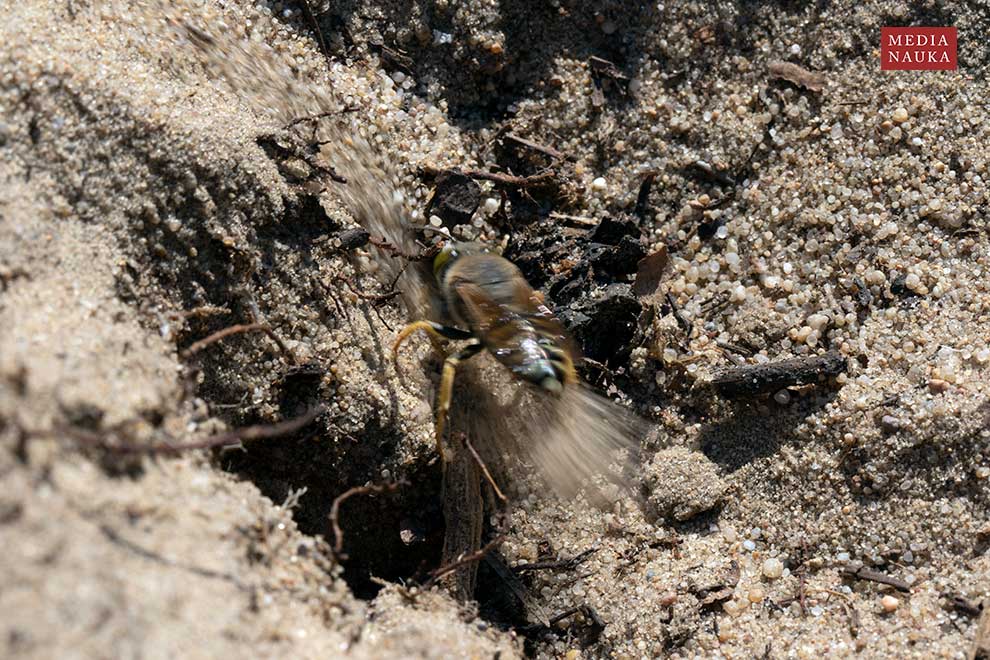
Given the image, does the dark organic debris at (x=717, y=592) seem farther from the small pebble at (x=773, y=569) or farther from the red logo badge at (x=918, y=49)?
the red logo badge at (x=918, y=49)

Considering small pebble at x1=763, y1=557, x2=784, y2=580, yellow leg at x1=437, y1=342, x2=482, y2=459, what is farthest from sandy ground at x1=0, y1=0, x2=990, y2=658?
yellow leg at x1=437, y1=342, x2=482, y2=459

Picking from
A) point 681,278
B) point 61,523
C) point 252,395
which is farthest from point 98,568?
point 681,278

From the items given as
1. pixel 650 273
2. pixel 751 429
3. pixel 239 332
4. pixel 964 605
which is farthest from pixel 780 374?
pixel 239 332

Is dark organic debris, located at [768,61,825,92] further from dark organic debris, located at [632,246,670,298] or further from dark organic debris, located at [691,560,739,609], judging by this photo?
dark organic debris, located at [691,560,739,609]

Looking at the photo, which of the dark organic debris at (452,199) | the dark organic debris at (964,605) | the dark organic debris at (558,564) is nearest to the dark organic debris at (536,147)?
the dark organic debris at (452,199)

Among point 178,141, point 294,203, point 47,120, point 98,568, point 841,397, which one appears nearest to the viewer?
point 98,568

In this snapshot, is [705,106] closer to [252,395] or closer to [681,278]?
[681,278]
